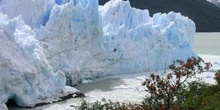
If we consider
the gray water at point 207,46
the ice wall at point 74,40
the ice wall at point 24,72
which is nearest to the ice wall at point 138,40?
the ice wall at point 74,40

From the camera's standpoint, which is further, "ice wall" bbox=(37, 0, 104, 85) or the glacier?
"ice wall" bbox=(37, 0, 104, 85)

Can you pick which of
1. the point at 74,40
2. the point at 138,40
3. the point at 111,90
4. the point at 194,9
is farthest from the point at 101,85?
the point at 194,9

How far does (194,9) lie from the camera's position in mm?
59250

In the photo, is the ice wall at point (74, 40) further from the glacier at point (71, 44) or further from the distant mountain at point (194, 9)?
the distant mountain at point (194, 9)

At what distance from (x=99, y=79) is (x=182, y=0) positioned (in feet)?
164

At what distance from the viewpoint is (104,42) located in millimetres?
13609

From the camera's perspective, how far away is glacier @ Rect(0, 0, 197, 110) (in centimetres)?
845

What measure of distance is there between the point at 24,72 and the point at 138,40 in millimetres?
6755

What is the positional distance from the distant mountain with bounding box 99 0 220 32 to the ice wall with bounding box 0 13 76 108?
40.4 m

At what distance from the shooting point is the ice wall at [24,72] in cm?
800

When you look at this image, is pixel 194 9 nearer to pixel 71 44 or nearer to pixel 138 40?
pixel 138 40

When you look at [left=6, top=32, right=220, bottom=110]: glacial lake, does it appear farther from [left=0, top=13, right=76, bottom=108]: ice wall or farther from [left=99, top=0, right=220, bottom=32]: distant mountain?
[left=99, top=0, right=220, bottom=32]: distant mountain

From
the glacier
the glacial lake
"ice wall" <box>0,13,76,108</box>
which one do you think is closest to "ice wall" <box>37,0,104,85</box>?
the glacier

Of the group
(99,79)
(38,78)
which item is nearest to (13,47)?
(38,78)
